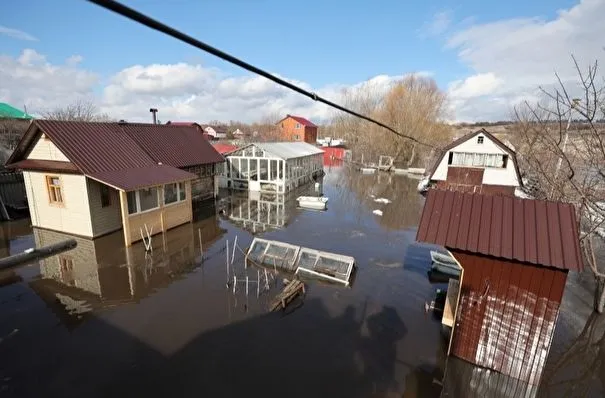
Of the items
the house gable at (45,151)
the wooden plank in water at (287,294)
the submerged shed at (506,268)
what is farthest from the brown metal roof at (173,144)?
the submerged shed at (506,268)

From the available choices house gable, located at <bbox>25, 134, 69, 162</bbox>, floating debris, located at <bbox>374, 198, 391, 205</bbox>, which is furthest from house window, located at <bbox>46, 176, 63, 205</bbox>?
floating debris, located at <bbox>374, 198, 391, 205</bbox>

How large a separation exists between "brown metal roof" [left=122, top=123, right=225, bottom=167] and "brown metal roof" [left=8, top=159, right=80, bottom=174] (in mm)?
4471

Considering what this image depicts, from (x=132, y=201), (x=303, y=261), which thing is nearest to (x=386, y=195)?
(x=303, y=261)

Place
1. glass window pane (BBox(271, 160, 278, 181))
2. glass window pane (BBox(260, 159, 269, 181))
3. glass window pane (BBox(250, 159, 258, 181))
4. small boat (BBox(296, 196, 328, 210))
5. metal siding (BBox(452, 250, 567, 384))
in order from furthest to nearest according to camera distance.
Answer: glass window pane (BBox(250, 159, 258, 181))
glass window pane (BBox(260, 159, 269, 181))
glass window pane (BBox(271, 160, 278, 181))
small boat (BBox(296, 196, 328, 210))
metal siding (BBox(452, 250, 567, 384))

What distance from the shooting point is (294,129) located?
234ft

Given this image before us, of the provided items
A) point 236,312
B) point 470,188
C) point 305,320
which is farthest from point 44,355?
point 470,188

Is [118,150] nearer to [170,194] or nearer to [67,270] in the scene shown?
[170,194]

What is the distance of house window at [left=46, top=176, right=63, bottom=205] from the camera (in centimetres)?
1380

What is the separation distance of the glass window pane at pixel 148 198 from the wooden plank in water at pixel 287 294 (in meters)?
8.15

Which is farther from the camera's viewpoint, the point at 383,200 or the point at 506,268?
the point at 383,200

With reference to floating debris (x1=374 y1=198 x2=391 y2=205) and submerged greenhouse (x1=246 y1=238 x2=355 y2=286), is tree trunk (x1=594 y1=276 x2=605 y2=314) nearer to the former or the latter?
submerged greenhouse (x1=246 y1=238 x2=355 y2=286)

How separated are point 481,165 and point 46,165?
26.3 m

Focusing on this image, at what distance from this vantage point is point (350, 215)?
62.8 feet

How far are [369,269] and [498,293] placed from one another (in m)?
5.65
